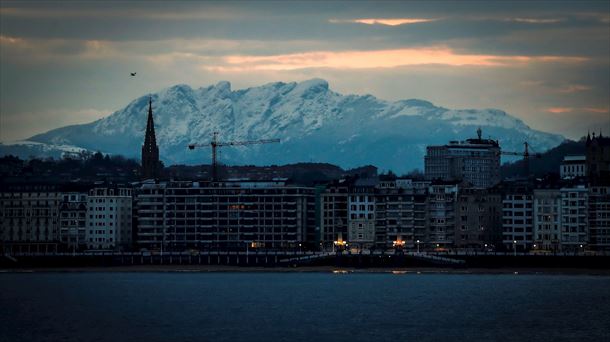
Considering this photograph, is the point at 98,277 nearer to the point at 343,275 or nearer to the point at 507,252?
the point at 343,275

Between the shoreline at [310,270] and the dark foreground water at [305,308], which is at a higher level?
the shoreline at [310,270]

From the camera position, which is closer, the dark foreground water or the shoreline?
the dark foreground water

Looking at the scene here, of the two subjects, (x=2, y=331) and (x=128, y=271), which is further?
(x=128, y=271)

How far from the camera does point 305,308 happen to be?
140625 millimetres

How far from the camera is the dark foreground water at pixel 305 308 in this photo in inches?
4825

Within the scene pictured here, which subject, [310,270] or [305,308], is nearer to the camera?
[305,308]

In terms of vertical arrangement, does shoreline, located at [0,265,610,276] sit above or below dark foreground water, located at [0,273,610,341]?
above

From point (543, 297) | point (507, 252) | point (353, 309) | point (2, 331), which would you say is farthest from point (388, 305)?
point (507, 252)

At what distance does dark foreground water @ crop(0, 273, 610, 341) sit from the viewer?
123 m

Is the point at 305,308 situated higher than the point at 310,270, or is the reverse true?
the point at 310,270

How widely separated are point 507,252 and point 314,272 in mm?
20801

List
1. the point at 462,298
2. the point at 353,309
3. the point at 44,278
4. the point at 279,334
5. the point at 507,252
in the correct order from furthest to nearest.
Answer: the point at 507,252 < the point at 44,278 < the point at 462,298 < the point at 353,309 < the point at 279,334

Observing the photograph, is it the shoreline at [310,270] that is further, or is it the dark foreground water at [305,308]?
the shoreline at [310,270]

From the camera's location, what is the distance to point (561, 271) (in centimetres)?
18525
